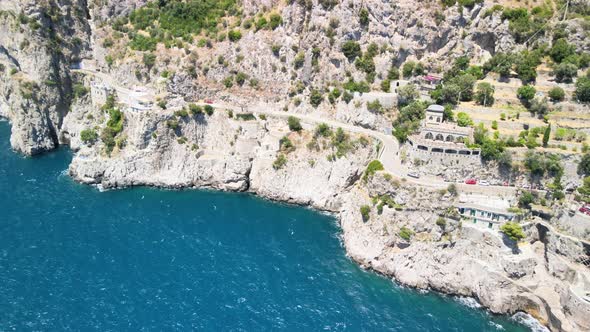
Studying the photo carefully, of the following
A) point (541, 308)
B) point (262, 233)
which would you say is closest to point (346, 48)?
point (262, 233)

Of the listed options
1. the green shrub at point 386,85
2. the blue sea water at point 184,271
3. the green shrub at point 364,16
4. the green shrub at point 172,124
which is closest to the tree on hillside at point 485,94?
the green shrub at point 386,85

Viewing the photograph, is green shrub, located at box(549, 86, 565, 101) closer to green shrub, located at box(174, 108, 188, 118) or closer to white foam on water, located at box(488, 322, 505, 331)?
white foam on water, located at box(488, 322, 505, 331)

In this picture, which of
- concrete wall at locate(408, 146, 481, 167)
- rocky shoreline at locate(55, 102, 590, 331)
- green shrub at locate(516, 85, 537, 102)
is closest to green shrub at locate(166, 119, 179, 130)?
rocky shoreline at locate(55, 102, 590, 331)

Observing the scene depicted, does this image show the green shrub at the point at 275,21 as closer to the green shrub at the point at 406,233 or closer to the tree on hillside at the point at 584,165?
the green shrub at the point at 406,233

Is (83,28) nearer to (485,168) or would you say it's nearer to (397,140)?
(397,140)

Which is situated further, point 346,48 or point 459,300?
point 346,48

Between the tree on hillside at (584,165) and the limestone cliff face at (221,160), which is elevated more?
the tree on hillside at (584,165)

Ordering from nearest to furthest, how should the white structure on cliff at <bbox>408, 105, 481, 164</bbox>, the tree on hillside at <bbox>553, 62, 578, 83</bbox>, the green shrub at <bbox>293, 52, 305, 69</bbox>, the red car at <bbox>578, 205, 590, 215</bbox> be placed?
the red car at <bbox>578, 205, 590, 215</bbox>
the white structure on cliff at <bbox>408, 105, 481, 164</bbox>
the tree on hillside at <bbox>553, 62, 578, 83</bbox>
the green shrub at <bbox>293, 52, 305, 69</bbox>
